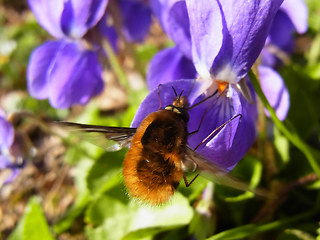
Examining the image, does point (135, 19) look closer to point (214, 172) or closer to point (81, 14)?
point (81, 14)

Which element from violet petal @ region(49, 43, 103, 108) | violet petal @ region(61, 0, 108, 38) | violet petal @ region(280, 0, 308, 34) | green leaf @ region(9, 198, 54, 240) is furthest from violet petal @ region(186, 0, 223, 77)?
green leaf @ region(9, 198, 54, 240)

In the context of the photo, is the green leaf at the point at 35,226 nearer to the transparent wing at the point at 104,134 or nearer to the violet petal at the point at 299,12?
the transparent wing at the point at 104,134

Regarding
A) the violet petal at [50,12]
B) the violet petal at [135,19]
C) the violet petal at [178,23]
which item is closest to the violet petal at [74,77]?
the violet petal at [50,12]

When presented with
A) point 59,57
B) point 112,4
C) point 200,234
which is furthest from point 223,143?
point 112,4

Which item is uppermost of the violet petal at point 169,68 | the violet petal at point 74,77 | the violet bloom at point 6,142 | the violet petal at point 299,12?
the violet petal at point 299,12

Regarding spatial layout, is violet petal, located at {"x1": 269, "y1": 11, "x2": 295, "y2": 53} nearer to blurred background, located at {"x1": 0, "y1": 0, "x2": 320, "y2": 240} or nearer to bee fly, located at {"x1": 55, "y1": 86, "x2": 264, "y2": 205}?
blurred background, located at {"x1": 0, "y1": 0, "x2": 320, "y2": 240}

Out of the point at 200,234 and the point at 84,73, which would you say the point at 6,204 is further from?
the point at 200,234

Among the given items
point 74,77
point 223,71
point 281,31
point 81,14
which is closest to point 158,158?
point 223,71
